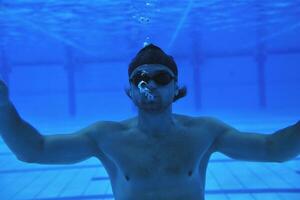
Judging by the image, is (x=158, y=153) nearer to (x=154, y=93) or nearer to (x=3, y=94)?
(x=154, y=93)

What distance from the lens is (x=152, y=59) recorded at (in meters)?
2.32

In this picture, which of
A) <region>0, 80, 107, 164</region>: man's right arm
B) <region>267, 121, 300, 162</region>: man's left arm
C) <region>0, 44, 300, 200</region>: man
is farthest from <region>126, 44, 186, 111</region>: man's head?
<region>267, 121, 300, 162</region>: man's left arm

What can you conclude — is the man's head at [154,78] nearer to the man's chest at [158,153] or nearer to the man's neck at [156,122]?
the man's neck at [156,122]

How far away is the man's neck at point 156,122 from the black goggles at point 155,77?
0.19 meters

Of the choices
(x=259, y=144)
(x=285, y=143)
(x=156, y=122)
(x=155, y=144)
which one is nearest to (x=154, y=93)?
(x=156, y=122)

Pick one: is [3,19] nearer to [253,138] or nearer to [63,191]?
[63,191]

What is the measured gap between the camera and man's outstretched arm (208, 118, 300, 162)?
2.13 meters

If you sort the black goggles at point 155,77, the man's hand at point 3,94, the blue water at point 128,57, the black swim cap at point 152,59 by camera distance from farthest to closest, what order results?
the blue water at point 128,57
the black swim cap at point 152,59
the black goggles at point 155,77
the man's hand at point 3,94

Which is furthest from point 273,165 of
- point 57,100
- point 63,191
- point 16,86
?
point 16,86

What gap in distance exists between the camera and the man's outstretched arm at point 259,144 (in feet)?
6.99

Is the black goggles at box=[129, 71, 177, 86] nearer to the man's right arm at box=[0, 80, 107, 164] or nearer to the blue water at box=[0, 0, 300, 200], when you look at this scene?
the man's right arm at box=[0, 80, 107, 164]

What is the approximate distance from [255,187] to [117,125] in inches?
161

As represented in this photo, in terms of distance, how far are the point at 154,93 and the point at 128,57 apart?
3836 centimetres

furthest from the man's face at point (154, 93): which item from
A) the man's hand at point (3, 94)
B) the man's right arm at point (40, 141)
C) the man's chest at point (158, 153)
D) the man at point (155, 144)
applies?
the man's hand at point (3, 94)
